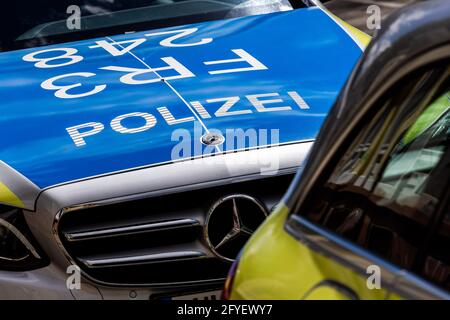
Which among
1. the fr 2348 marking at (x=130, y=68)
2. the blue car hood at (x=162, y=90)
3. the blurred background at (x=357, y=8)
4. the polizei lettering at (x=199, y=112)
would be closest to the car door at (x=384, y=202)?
the blue car hood at (x=162, y=90)

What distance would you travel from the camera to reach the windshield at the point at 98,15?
5.23 metres

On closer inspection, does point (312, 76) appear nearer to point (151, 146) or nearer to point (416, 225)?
point (151, 146)

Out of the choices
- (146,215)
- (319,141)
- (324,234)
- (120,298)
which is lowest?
(120,298)

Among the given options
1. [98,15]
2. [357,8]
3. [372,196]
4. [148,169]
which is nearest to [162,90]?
[148,169]

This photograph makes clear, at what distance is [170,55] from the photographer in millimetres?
4738

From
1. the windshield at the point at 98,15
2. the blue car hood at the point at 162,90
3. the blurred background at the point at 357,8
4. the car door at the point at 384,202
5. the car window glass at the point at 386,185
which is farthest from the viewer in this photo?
the blurred background at the point at 357,8

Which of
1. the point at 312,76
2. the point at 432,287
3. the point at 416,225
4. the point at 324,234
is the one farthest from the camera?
the point at 312,76

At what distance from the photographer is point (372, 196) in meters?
2.28

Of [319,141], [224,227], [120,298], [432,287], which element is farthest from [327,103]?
[432,287]

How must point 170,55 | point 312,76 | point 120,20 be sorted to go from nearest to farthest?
point 312,76 → point 170,55 → point 120,20

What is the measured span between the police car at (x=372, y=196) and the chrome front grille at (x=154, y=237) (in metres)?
1.41

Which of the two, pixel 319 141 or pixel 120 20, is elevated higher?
pixel 319 141

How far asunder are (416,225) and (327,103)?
Result: 208cm

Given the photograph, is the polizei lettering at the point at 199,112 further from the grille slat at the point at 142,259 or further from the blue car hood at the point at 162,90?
the grille slat at the point at 142,259
